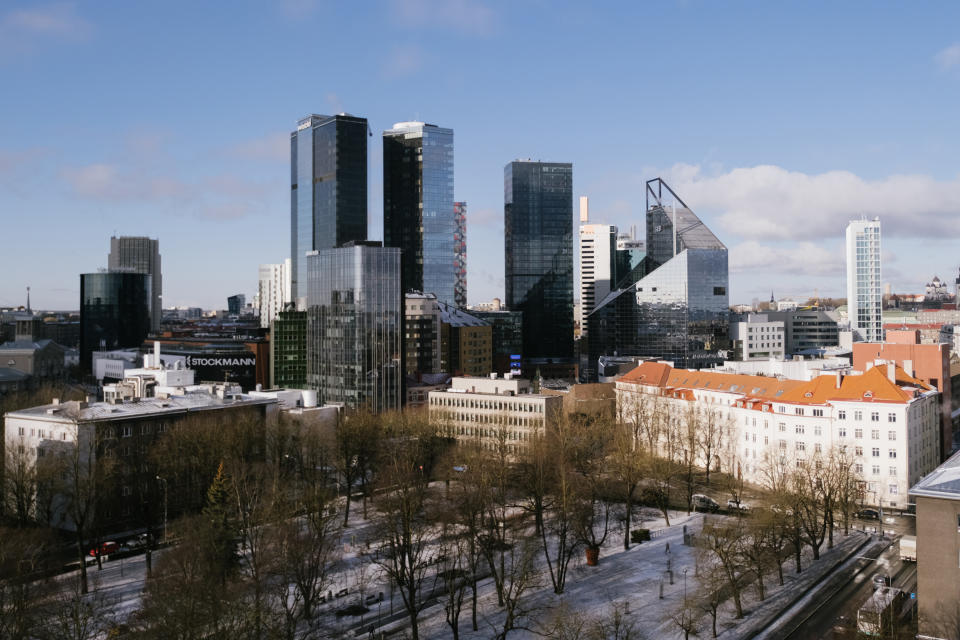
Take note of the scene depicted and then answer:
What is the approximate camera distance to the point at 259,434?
80.7m

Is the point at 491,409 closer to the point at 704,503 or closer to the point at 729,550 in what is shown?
the point at 704,503

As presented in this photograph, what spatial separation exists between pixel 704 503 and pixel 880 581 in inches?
1055

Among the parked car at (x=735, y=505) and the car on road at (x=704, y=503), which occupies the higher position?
the parked car at (x=735, y=505)

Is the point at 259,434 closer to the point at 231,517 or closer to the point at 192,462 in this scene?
the point at 192,462

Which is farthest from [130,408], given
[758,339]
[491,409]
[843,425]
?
[758,339]

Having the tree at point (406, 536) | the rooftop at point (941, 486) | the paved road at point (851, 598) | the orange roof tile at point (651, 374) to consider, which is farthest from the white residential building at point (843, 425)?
the tree at point (406, 536)

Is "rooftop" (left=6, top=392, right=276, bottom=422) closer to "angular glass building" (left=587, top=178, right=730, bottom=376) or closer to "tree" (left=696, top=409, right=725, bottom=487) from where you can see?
"tree" (left=696, top=409, right=725, bottom=487)

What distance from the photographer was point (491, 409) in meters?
110

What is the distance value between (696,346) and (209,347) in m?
112

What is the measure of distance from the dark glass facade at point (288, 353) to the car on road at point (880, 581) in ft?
A: 373

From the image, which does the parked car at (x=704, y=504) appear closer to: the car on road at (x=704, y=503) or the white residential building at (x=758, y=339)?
the car on road at (x=704, y=503)

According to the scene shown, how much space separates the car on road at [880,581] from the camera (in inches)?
2012

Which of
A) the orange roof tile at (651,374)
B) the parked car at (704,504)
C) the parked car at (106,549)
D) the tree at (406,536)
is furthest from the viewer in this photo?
the orange roof tile at (651,374)

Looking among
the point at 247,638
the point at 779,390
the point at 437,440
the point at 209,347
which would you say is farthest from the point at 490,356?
the point at 247,638
